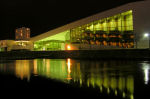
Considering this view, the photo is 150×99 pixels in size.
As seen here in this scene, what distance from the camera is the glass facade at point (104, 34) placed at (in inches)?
1064

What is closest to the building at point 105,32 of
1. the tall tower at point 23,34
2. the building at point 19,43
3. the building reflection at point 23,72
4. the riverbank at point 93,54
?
the building at point 19,43

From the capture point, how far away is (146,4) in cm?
2511

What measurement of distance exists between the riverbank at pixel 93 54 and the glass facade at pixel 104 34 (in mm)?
7870

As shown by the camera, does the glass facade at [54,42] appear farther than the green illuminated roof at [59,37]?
Yes

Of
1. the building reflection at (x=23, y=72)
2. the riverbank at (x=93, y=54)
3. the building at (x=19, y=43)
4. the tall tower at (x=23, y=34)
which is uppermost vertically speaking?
the tall tower at (x=23, y=34)

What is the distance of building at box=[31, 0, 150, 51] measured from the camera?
25.7 m

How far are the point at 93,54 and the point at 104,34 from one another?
9.36m

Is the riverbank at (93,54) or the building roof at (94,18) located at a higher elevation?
the building roof at (94,18)

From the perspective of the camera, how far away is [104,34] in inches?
1143

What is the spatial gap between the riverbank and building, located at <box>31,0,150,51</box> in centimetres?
745

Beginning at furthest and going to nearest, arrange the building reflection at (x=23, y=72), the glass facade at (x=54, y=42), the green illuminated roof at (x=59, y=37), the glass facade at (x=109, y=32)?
the glass facade at (x=54, y=42) → the green illuminated roof at (x=59, y=37) → the glass facade at (x=109, y=32) → the building reflection at (x=23, y=72)

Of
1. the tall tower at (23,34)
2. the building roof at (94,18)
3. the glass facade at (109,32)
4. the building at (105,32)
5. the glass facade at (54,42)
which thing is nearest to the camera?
the building at (105,32)

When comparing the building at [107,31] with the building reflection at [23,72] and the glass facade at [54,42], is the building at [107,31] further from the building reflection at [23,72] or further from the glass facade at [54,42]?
the building reflection at [23,72]

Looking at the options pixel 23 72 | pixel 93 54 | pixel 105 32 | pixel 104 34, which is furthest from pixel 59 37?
pixel 23 72
